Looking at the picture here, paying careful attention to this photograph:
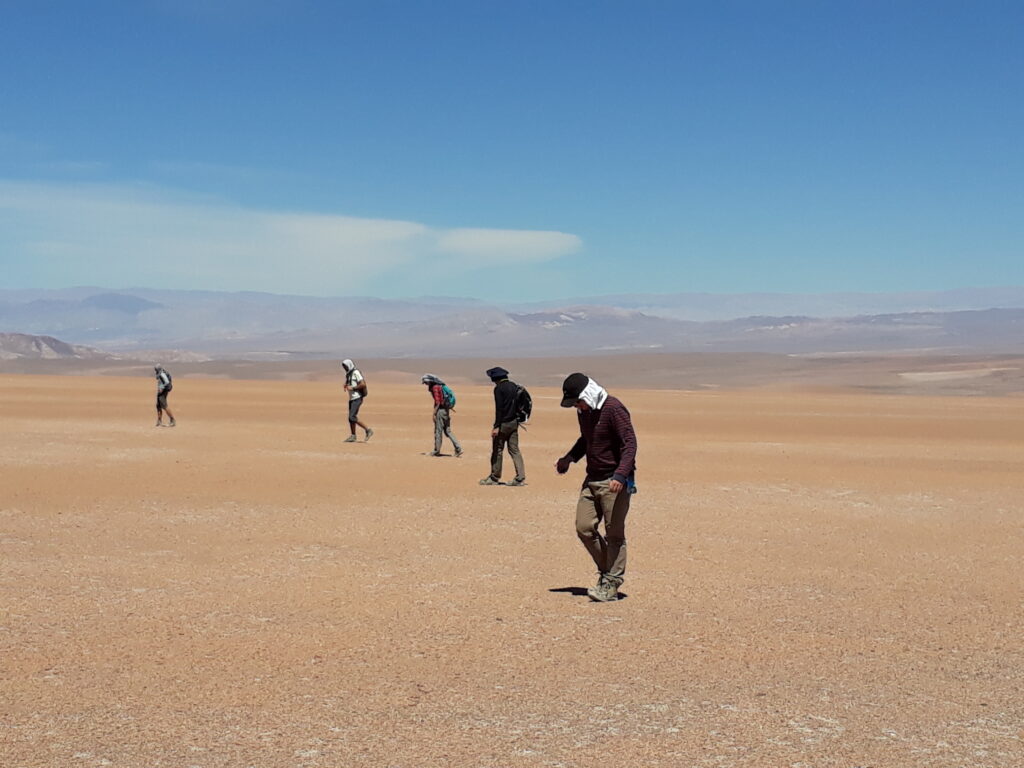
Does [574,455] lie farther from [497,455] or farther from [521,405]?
[497,455]

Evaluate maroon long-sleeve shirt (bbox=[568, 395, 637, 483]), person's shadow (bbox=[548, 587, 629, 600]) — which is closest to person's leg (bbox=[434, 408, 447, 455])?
person's shadow (bbox=[548, 587, 629, 600])

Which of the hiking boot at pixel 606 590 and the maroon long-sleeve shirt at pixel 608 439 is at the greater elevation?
Answer: the maroon long-sleeve shirt at pixel 608 439

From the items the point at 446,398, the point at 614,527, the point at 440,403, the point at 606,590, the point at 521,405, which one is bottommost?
the point at 606,590

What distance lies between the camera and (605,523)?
8.42m

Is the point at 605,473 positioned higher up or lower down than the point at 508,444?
higher up

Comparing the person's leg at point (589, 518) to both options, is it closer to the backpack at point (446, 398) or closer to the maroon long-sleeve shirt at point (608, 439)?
the maroon long-sleeve shirt at point (608, 439)

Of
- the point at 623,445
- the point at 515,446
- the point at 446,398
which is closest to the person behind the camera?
the point at 623,445

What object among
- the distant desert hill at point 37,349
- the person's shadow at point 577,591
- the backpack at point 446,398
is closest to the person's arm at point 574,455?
the person's shadow at point 577,591

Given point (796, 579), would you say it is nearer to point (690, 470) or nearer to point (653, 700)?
point (653, 700)

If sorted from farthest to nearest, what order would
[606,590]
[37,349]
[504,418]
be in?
[37,349], [504,418], [606,590]

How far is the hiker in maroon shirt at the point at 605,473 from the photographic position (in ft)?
27.3

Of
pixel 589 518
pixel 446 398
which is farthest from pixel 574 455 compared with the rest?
pixel 446 398

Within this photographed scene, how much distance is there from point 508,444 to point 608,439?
7.43m

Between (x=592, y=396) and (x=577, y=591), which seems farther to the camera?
(x=577, y=591)
